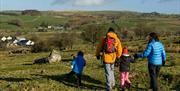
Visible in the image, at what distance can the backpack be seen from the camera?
18141 mm

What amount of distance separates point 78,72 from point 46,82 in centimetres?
182

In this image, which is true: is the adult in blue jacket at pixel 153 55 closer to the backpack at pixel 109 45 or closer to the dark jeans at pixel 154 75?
the dark jeans at pixel 154 75

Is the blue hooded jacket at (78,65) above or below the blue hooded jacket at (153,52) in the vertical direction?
below

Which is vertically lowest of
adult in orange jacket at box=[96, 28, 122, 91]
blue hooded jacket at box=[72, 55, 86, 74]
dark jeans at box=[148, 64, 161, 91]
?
blue hooded jacket at box=[72, 55, 86, 74]

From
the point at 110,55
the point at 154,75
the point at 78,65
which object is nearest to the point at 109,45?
the point at 110,55

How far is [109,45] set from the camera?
18.1 meters

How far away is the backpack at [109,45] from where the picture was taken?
18141 mm

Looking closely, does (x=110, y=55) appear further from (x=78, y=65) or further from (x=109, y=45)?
(x=78, y=65)

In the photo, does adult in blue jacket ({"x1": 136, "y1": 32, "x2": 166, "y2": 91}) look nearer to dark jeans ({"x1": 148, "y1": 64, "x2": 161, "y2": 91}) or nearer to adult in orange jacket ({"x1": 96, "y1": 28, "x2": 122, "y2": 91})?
dark jeans ({"x1": 148, "y1": 64, "x2": 161, "y2": 91})

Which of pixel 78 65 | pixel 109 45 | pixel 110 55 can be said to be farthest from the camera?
pixel 78 65

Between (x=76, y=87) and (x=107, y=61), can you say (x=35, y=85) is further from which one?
(x=107, y=61)

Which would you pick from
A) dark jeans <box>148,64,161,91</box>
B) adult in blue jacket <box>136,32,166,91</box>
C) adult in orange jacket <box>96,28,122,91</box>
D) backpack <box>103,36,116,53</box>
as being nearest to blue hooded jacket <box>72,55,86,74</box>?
adult in orange jacket <box>96,28,122,91</box>

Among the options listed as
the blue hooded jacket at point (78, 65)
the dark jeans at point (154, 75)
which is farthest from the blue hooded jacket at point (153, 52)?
the blue hooded jacket at point (78, 65)

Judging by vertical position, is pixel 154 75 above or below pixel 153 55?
below
